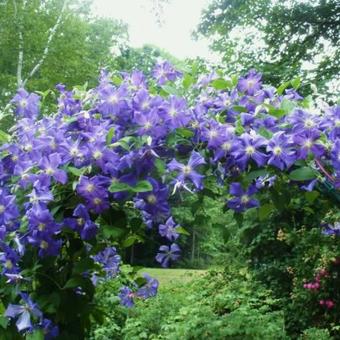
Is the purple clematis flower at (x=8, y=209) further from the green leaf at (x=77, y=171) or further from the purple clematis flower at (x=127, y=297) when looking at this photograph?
the purple clematis flower at (x=127, y=297)

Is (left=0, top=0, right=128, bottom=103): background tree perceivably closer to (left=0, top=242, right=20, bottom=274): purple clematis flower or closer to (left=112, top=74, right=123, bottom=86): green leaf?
(left=112, top=74, right=123, bottom=86): green leaf

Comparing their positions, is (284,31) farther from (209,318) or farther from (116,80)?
(116,80)

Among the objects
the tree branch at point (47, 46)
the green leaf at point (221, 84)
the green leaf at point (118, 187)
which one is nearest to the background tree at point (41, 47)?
the tree branch at point (47, 46)

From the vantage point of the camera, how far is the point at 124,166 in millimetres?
1362

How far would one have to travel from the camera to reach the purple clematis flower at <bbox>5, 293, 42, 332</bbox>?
4.70ft

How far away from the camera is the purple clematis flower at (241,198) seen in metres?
1.42

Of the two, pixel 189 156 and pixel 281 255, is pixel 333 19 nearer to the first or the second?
pixel 281 255

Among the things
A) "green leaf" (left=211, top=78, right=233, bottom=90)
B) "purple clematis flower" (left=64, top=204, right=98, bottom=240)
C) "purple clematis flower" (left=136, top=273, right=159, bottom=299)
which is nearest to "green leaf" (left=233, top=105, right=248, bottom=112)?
"green leaf" (left=211, top=78, right=233, bottom=90)

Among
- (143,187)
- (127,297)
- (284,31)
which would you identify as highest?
(284,31)

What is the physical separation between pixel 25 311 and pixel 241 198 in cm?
65

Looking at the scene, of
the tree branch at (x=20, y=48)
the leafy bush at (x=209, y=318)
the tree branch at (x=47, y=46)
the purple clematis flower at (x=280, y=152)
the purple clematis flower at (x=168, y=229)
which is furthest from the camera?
the tree branch at (x=47, y=46)

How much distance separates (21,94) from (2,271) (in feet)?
1.86

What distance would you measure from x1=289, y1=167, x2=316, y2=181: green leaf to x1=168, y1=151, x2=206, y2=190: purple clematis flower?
9.0 inches

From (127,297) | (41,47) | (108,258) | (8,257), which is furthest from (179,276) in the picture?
(41,47)
